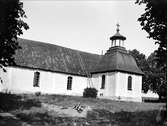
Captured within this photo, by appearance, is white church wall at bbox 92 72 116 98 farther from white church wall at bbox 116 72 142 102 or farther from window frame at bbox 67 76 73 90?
window frame at bbox 67 76 73 90

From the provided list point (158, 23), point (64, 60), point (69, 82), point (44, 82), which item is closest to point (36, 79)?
point (44, 82)

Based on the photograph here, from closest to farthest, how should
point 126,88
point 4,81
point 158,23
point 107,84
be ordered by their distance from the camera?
point 158,23 < point 4,81 < point 126,88 < point 107,84

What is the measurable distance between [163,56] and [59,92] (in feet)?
83.7

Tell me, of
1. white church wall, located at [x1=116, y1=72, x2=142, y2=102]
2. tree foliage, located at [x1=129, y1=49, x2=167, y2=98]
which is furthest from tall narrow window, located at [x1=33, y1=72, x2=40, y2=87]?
tree foliage, located at [x1=129, y1=49, x2=167, y2=98]

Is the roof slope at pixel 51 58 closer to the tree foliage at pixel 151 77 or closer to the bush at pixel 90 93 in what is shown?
the bush at pixel 90 93

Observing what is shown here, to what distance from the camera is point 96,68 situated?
43.5 m

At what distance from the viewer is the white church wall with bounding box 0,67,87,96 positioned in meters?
36.1

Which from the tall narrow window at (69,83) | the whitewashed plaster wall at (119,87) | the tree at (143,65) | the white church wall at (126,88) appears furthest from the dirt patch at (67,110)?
the tree at (143,65)

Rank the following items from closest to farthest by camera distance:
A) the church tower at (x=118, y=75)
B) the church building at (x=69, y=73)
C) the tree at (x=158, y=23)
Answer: the tree at (x=158, y=23) < the church building at (x=69, y=73) < the church tower at (x=118, y=75)

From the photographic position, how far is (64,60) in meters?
42.5

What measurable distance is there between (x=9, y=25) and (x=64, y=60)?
26.2 metres

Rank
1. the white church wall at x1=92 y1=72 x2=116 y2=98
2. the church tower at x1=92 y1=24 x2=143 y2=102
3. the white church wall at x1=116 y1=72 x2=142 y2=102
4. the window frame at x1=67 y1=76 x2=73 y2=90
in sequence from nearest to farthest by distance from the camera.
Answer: the white church wall at x1=116 y1=72 x2=142 y2=102 < the church tower at x1=92 y1=24 x2=143 y2=102 < the white church wall at x1=92 y1=72 x2=116 y2=98 < the window frame at x1=67 y1=76 x2=73 y2=90

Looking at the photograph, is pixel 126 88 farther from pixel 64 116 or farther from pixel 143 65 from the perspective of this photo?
pixel 143 65

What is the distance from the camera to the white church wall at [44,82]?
3606cm
